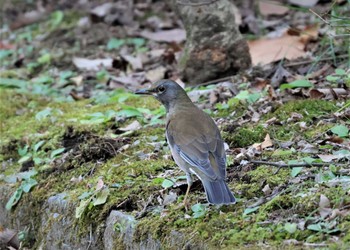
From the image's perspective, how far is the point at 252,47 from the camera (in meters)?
9.52

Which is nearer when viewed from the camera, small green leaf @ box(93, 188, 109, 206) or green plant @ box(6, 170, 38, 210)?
small green leaf @ box(93, 188, 109, 206)

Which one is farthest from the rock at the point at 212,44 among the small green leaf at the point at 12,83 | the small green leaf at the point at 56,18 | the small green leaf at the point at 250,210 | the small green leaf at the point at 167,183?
the small green leaf at the point at 56,18

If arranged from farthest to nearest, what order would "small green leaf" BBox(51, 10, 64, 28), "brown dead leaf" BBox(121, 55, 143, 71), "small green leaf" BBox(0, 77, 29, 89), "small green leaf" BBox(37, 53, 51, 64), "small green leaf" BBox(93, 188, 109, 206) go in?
"small green leaf" BBox(51, 10, 64, 28), "small green leaf" BBox(37, 53, 51, 64), "brown dead leaf" BBox(121, 55, 143, 71), "small green leaf" BBox(0, 77, 29, 89), "small green leaf" BBox(93, 188, 109, 206)

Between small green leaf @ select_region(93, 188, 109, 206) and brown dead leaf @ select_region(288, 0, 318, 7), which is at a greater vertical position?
small green leaf @ select_region(93, 188, 109, 206)

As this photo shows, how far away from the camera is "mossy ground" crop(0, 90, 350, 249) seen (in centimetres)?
452

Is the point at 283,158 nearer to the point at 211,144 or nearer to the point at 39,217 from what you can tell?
the point at 211,144

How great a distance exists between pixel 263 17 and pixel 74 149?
542 centimetres

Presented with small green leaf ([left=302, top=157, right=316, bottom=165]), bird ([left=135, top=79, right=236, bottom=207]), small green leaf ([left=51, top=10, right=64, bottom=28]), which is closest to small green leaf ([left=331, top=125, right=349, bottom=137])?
small green leaf ([left=302, top=157, right=316, bottom=165])

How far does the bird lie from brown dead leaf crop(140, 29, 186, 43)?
16.2 ft

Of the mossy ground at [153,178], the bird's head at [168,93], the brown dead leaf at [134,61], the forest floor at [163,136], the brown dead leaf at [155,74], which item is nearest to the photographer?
the mossy ground at [153,178]

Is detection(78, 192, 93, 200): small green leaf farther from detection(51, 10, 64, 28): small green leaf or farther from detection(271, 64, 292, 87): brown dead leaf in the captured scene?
detection(51, 10, 64, 28): small green leaf

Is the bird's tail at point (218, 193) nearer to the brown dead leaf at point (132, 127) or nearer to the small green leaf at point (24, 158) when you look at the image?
the brown dead leaf at point (132, 127)

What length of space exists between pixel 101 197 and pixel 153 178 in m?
0.43

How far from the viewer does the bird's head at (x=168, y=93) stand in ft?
20.6
